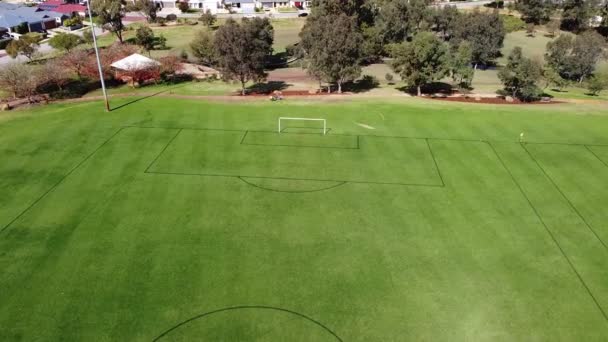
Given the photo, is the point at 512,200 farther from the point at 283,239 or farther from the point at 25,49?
the point at 25,49

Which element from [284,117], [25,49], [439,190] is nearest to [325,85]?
[284,117]

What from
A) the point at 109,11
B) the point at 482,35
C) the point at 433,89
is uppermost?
the point at 109,11

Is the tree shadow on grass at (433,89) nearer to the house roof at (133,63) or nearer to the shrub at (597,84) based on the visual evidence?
the shrub at (597,84)

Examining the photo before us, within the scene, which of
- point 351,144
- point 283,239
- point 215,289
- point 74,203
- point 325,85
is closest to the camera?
point 215,289

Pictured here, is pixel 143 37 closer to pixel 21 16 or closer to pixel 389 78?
pixel 389 78

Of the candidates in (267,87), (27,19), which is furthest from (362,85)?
(27,19)

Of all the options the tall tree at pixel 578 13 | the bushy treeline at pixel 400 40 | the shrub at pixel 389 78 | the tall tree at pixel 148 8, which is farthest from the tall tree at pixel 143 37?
the tall tree at pixel 578 13
